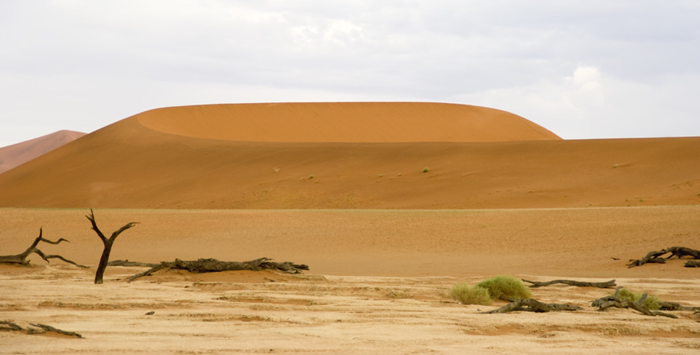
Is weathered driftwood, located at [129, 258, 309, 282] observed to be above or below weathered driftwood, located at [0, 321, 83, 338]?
above

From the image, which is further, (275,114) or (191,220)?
(275,114)

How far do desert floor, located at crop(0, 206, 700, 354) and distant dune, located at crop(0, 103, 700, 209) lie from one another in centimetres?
1005

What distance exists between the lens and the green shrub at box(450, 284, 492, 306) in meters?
9.97

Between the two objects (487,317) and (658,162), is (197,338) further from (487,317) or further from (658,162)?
(658,162)

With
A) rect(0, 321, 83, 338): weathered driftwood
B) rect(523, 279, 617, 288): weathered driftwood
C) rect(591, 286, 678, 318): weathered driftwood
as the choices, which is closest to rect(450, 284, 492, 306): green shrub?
rect(591, 286, 678, 318): weathered driftwood

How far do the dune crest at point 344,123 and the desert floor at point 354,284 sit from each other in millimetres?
44148

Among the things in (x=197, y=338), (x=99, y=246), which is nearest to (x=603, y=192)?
(x=99, y=246)

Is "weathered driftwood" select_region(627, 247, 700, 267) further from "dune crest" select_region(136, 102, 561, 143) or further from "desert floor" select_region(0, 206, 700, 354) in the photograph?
"dune crest" select_region(136, 102, 561, 143)

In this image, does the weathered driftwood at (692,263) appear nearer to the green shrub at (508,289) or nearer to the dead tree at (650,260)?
the dead tree at (650,260)

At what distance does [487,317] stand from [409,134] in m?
68.9

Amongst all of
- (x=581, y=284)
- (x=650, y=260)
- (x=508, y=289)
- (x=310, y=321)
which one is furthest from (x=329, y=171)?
(x=310, y=321)

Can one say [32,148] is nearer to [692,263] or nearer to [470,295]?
[692,263]

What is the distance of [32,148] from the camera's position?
399 ft

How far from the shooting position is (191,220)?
26.3 metres
